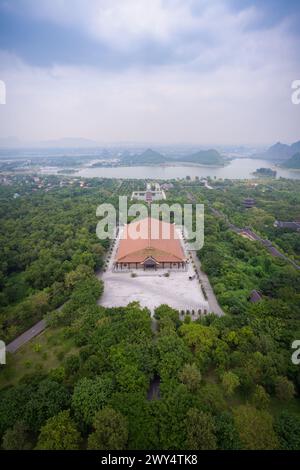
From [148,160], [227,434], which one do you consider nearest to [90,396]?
[227,434]

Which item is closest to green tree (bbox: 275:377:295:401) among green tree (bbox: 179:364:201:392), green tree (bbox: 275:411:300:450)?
green tree (bbox: 275:411:300:450)

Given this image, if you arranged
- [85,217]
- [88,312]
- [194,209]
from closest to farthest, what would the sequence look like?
[88,312] → [85,217] → [194,209]

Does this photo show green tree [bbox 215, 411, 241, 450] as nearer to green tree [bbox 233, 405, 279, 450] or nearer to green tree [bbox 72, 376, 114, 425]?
green tree [bbox 233, 405, 279, 450]
